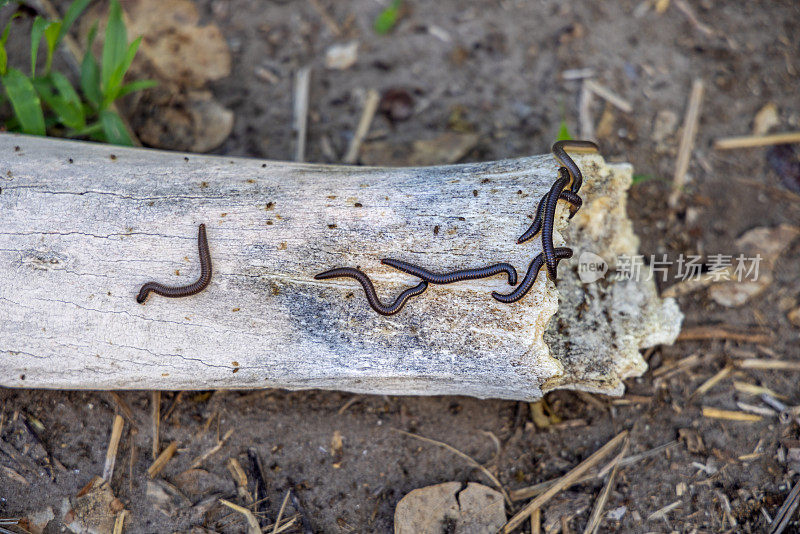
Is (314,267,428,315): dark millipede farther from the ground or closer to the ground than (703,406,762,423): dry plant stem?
farther from the ground

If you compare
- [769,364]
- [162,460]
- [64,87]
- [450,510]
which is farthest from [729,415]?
[64,87]

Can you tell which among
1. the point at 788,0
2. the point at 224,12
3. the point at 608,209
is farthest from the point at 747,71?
the point at 224,12

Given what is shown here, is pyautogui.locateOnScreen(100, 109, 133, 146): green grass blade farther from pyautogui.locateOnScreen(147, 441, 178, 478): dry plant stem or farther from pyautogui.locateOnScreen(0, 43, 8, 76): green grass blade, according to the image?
pyautogui.locateOnScreen(147, 441, 178, 478): dry plant stem

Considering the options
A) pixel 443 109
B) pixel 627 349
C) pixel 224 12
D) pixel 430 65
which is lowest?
pixel 627 349

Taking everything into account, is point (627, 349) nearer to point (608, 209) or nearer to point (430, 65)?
point (608, 209)

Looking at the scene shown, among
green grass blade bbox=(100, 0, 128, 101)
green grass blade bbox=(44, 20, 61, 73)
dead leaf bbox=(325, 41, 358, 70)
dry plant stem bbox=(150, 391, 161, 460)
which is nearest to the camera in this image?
green grass blade bbox=(44, 20, 61, 73)

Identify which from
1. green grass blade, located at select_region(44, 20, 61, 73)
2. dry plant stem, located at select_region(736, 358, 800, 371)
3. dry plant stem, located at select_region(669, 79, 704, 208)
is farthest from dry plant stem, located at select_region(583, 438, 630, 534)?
green grass blade, located at select_region(44, 20, 61, 73)
